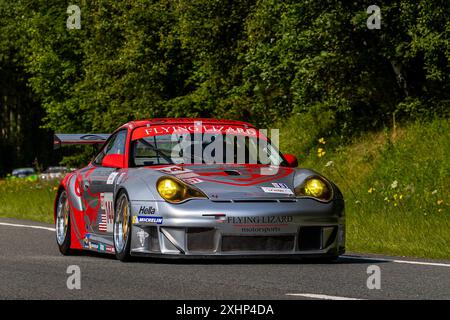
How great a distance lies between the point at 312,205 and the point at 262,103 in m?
16.6

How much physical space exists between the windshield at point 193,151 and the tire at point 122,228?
629 mm

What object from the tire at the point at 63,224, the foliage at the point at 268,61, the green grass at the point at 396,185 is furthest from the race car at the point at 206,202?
the foliage at the point at 268,61

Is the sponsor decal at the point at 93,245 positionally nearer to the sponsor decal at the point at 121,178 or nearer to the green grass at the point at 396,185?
the sponsor decal at the point at 121,178

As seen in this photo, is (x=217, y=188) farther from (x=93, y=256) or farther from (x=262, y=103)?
(x=262, y=103)

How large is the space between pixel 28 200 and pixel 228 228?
1615 centimetres

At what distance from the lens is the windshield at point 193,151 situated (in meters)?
12.4

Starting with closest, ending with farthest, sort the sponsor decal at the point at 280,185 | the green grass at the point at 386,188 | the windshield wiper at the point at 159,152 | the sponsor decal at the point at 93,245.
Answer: the sponsor decal at the point at 280,185 → the windshield wiper at the point at 159,152 → the sponsor decal at the point at 93,245 → the green grass at the point at 386,188

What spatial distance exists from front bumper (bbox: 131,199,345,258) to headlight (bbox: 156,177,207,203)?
0.26 feet

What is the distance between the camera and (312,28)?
22.8 metres

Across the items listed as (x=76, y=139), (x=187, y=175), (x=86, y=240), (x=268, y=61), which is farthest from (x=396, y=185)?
(x=187, y=175)

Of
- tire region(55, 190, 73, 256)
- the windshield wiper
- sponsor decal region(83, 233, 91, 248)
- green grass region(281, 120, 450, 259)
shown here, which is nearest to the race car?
the windshield wiper

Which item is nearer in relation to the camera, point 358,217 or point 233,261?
point 233,261

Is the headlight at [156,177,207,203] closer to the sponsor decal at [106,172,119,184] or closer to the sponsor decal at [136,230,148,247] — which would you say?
the sponsor decal at [136,230,148,247]

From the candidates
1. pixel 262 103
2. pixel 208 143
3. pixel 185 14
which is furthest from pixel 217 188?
pixel 185 14
